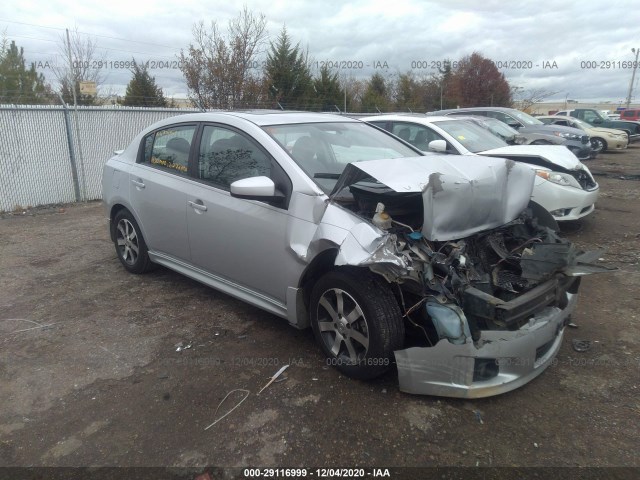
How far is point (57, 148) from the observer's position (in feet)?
29.8

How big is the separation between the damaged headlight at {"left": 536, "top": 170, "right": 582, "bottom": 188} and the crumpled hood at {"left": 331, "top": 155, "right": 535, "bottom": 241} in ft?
9.32

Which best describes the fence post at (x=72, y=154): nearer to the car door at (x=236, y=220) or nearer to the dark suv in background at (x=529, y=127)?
the car door at (x=236, y=220)

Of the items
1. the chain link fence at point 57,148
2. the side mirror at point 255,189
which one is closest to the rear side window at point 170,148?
the side mirror at point 255,189

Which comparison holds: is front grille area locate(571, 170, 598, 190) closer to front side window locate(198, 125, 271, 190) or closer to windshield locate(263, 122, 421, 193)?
windshield locate(263, 122, 421, 193)

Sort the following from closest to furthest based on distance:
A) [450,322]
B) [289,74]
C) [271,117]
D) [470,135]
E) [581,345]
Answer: [450,322], [581,345], [271,117], [470,135], [289,74]

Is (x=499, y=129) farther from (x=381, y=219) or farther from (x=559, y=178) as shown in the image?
(x=381, y=219)

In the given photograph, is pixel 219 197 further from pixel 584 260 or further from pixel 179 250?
pixel 584 260

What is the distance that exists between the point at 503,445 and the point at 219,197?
258 cm

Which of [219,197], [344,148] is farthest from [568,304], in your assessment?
[219,197]

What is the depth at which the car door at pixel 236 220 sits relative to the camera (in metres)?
3.39

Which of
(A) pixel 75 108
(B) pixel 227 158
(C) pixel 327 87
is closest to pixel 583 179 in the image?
(B) pixel 227 158

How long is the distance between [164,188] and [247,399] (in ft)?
7.21

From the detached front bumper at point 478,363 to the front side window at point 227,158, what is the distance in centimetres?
171

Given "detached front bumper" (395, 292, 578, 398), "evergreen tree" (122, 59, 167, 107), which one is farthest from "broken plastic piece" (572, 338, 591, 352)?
"evergreen tree" (122, 59, 167, 107)
